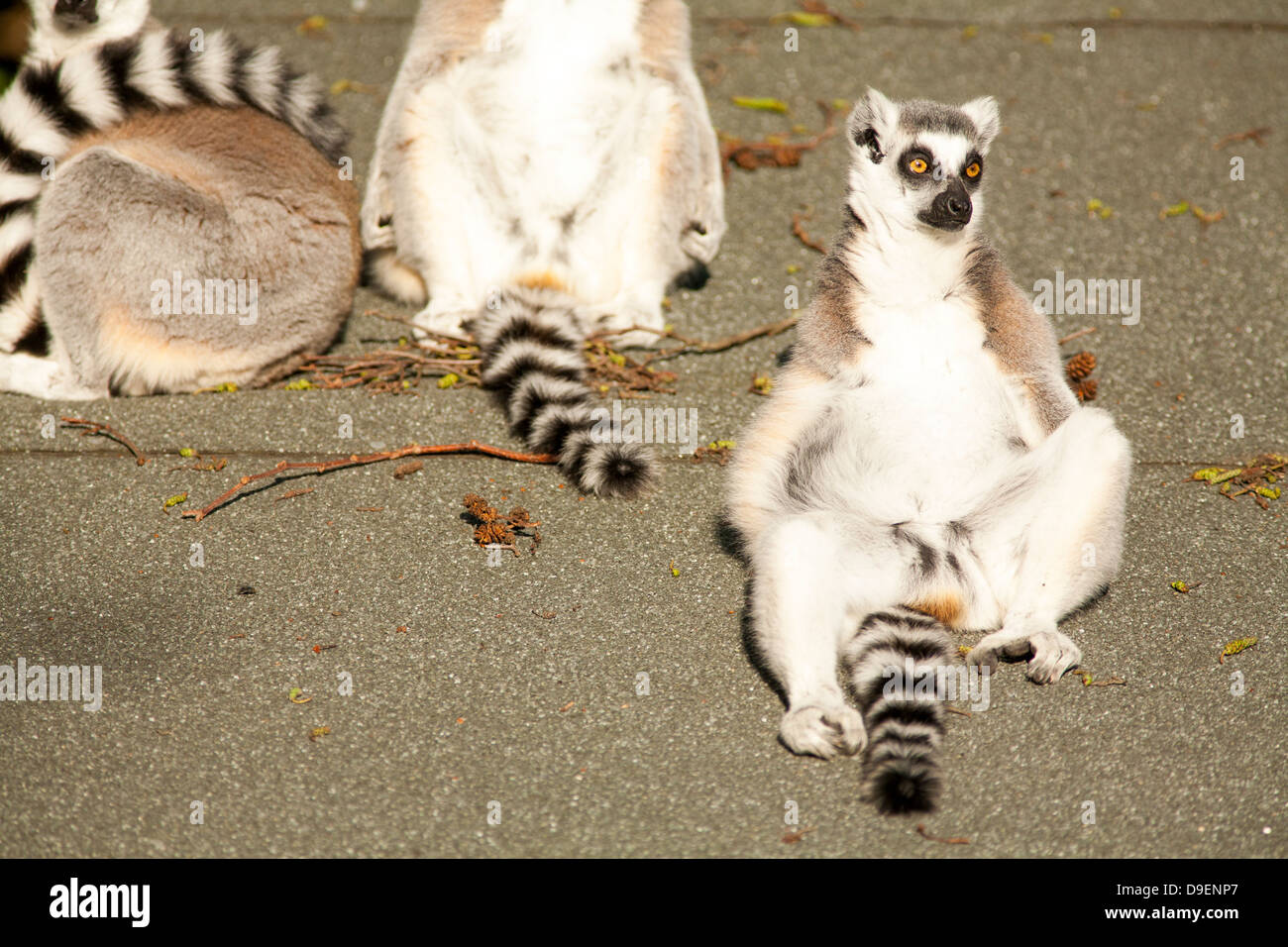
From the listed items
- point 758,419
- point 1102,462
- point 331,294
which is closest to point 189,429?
point 331,294

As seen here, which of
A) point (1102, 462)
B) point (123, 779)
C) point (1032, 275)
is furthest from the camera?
point (1032, 275)

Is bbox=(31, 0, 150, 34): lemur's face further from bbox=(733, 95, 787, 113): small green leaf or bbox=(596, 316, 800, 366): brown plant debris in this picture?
bbox=(733, 95, 787, 113): small green leaf

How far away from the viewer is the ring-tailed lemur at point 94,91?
4324 millimetres

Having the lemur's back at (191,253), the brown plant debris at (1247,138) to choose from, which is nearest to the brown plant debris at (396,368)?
the lemur's back at (191,253)

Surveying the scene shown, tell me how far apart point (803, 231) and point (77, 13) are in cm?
327

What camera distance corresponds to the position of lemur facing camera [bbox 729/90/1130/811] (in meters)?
2.90

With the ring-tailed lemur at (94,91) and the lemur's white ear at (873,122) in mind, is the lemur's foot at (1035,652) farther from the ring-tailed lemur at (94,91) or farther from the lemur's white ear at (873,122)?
the ring-tailed lemur at (94,91)

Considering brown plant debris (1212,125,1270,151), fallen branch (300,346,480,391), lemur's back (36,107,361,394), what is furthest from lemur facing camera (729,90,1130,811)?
brown plant debris (1212,125,1270,151)

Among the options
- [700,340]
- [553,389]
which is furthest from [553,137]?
[553,389]

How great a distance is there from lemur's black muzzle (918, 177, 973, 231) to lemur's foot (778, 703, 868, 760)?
1.42 metres

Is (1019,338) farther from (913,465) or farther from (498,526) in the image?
(498,526)

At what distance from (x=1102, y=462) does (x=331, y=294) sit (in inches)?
118

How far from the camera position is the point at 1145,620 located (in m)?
3.29
